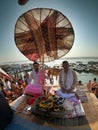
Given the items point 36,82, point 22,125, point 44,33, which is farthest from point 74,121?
point 44,33

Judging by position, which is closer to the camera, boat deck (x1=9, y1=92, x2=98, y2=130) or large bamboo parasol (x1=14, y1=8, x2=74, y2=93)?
boat deck (x1=9, y1=92, x2=98, y2=130)

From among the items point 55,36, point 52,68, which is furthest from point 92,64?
point 55,36

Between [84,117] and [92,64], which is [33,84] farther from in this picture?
[92,64]

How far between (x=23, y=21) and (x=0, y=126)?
2586 millimetres

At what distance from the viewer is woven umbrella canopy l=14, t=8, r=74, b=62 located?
4980 mm

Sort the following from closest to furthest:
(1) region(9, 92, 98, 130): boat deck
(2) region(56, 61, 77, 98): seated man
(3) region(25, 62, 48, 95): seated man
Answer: (1) region(9, 92, 98, 130): boat deck
(2) region(56, 61, 77, 98): seated man
(3) region(25, 62, 48, 95): seated man

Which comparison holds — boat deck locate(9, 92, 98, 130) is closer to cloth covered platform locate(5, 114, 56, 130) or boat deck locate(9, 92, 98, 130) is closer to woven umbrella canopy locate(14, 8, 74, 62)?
cloth covered platform locate(5, 114, 56, 130)

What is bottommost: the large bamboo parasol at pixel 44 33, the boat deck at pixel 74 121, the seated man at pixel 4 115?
the boat deck at pixel 74 121

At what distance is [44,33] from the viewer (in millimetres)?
5188

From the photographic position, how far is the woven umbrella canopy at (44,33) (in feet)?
16.3

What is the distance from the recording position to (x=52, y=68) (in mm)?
8484

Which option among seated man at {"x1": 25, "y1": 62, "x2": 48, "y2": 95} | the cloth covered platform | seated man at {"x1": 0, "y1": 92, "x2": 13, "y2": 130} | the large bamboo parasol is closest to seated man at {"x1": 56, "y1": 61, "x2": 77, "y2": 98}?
seated man at {"x1": 25, "y1": 62, "x2": 48, "y2": 95}

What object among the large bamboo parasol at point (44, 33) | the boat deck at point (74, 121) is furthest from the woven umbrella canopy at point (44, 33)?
the boat deck at point (74, 121)

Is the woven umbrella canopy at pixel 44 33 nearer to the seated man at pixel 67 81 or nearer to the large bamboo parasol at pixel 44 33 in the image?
the large bamboo parasol at pixel 44 33
